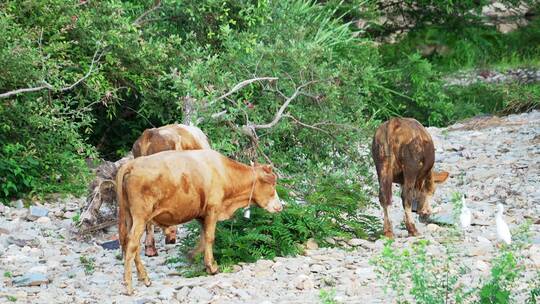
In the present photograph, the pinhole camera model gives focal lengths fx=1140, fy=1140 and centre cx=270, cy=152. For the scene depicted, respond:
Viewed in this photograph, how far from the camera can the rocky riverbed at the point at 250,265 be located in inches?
364

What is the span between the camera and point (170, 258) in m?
10.8

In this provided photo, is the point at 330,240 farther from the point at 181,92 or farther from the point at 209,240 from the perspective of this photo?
the point at 181,92

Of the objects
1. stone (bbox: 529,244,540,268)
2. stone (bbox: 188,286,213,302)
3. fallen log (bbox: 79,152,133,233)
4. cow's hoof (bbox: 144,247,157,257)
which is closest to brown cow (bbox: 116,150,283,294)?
stone (bbox: 188,286,213,302)

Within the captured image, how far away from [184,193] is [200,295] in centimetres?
97

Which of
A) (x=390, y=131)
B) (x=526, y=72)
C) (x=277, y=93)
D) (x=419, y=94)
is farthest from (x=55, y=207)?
(x=526, y=72)

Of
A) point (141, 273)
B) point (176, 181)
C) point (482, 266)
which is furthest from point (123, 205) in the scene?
point (482, 266)

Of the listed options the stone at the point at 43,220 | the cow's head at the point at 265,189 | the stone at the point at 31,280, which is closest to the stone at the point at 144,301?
the stone at the point at 31,280

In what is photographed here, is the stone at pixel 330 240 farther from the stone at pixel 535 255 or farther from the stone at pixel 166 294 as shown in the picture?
the stone at pixel 166 294

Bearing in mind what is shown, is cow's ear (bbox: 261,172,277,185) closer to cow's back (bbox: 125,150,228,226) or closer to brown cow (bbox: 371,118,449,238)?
cow's back (bbox: 125,150,228,226)

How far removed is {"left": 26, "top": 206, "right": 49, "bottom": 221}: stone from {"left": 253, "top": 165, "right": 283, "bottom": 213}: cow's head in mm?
4114

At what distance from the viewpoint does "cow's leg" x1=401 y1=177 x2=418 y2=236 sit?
11375 mm

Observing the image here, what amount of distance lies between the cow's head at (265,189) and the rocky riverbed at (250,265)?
1.67 ft

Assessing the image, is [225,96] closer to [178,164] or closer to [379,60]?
[178,164]

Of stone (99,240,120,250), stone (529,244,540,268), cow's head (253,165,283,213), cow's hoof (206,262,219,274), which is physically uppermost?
cow's head (253,165,283,213)
